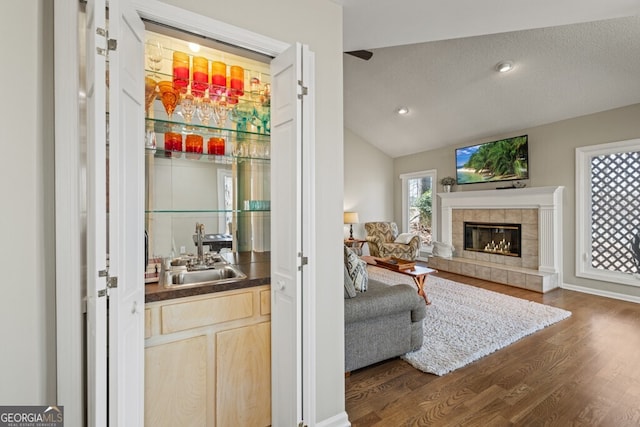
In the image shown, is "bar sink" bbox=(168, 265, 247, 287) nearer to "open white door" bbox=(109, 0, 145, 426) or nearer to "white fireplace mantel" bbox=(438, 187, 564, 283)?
"open white door" bbox=(109, 0, 145, 426)

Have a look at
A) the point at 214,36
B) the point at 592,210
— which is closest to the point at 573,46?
the point at 592,210

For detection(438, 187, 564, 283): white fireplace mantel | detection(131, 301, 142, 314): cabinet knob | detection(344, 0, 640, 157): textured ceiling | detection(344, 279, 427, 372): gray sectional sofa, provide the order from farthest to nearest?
detection(438, 187, 564, 283): white fireplace mantel → detection(344, 0, 640, 157): textured ceiling → detection(344, 279, 427, 372): gray sectional sofa → detection(131, 301, 142, 314): cabinet knob

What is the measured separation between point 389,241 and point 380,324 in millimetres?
4688

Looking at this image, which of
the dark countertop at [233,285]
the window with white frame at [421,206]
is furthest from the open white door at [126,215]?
the window with white frame at [421,206]

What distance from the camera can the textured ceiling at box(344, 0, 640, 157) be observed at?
11.0 feet

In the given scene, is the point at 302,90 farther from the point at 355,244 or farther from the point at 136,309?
the point at 355,244

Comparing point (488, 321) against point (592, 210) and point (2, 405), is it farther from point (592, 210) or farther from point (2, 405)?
point (2, 405)

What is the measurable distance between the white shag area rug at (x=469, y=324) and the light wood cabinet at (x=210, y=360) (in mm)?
1445

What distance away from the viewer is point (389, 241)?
22.6ft

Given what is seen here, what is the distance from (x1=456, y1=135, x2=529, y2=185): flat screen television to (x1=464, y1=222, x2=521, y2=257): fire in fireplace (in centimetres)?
87

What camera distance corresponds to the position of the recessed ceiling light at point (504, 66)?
154 inches

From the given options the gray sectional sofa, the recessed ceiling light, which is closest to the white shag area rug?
the gray sectional sofa

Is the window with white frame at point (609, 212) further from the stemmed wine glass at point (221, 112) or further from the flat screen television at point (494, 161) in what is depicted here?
the stemmed wine glass at point (221, 112)

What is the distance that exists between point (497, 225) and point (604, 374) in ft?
11.6
